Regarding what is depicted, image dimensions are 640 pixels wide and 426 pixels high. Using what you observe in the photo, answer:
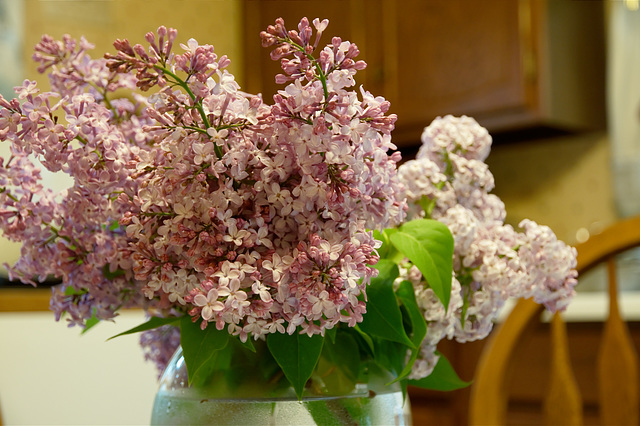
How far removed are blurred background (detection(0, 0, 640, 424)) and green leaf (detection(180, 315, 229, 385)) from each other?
180 centimetres

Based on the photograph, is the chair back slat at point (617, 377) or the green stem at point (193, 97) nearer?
the green stem at point (193, 97)

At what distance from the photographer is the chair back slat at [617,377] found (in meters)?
0.92

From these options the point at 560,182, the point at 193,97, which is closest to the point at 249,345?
the point at 193,97

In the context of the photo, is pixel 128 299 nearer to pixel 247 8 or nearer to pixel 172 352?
pixel 172 352

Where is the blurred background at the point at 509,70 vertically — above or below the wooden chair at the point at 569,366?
above

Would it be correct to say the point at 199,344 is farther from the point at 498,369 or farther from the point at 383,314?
the point at 498,369

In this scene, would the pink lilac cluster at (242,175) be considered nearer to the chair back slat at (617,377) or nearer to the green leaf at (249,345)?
the green leaf at (249,345)

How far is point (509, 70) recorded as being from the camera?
243cm

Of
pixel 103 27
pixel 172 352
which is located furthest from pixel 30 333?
pixel 103 27

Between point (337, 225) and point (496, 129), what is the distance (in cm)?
226

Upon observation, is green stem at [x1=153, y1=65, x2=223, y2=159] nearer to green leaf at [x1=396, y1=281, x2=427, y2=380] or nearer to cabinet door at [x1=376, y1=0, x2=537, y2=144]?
green leaf at [x1=396, y1=281, x2=427, y2=380]

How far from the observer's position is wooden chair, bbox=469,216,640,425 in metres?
0.93

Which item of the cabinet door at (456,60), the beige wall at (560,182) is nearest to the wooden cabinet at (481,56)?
the cabinet door at (456,60)

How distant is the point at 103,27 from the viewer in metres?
3.03
